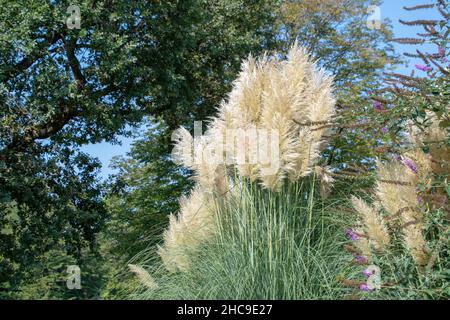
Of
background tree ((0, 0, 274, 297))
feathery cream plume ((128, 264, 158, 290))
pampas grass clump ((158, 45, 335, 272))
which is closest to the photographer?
pampas grass clump ((158, 45, 335, 272))

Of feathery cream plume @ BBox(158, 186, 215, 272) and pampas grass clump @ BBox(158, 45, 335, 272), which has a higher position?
pampas grass clump @ BBox(158, 45, 335, 272)

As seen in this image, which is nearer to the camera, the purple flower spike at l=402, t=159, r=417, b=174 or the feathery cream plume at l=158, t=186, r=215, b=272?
the purple flower spike at l=402, t=159, r=417, b=174

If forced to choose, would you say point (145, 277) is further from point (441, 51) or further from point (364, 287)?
point (441, 51)

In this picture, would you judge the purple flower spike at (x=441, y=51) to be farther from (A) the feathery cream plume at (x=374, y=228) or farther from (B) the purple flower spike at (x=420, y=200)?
(A) the feathery cream plume at (x=374, y=228)

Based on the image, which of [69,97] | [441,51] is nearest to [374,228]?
[441,51]

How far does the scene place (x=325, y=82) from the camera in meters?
4.18

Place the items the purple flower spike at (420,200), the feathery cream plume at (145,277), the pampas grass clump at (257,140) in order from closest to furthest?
the purple flower spike at (420,200) < the pampas grass clump at (257,140) < the feathery cream plume at (145,277)

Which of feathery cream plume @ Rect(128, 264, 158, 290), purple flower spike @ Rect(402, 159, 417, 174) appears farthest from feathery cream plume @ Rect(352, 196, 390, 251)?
feathery cream plume @ Rect(128, 264, 158, 290)

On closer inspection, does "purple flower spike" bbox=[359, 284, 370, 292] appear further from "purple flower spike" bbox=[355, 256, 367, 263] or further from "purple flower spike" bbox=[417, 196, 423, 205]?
"purple flower spike" bbox=[417, 196, 423, 205]

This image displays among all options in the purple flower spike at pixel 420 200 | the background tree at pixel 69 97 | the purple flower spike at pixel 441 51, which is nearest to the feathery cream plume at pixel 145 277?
the purple flower spike at pixel 420 200
